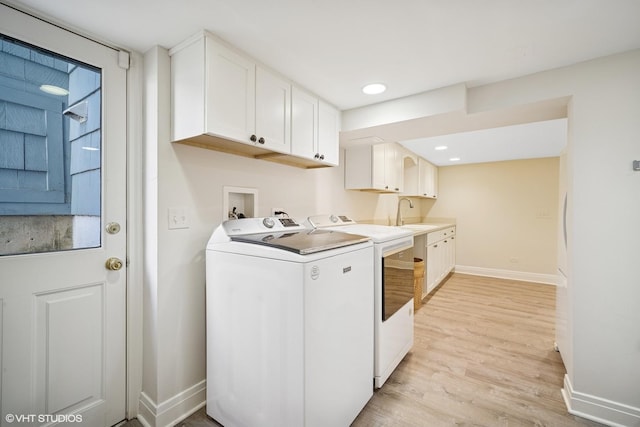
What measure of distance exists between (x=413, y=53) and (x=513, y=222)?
4.54 m

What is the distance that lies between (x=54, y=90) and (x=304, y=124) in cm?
136

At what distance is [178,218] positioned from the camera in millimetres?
1570

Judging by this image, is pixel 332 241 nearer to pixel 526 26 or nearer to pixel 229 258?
pixel 229 258

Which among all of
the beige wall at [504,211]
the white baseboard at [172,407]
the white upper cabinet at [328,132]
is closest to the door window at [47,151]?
the white baseboard at [172,407]

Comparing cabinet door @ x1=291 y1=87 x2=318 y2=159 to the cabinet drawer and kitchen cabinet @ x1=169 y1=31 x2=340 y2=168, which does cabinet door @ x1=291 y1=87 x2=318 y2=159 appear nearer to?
kitchen cabinet @ x1=169 y1=31 x2=340 y2=168

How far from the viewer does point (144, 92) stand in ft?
5.11

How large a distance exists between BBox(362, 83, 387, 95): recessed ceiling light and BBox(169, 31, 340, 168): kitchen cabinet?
550 mm

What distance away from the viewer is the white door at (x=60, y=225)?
121cm

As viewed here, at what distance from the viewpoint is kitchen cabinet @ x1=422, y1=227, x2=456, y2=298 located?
3590 mm

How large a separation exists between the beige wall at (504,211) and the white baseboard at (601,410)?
371 cm

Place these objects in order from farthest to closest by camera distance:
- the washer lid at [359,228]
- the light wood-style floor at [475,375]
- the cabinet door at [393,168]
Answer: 1. the cabinet door at [393,168]
2. the washer lid at [359,228]
3. the light wood-style floor at [475,375]

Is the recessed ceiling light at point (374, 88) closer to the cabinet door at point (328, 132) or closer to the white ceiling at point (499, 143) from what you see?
the cabinet door at point (328, 132)

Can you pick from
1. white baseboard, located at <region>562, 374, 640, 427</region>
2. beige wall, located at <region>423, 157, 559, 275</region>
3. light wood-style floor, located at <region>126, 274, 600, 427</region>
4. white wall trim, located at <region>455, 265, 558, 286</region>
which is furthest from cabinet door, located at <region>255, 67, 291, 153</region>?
white wall trim, located at <region>455, 265, 558, 286</region>

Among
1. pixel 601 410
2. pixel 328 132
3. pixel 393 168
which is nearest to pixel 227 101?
pixel 328 132
